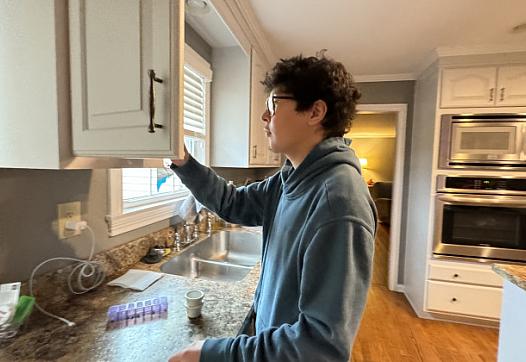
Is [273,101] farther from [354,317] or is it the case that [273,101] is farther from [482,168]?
[482,168]

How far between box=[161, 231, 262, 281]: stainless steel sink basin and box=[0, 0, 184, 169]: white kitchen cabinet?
0.86m

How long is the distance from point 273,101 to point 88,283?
0.98 meters

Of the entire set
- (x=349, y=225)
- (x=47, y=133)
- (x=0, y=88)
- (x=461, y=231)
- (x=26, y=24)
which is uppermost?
(x=26, y=24)

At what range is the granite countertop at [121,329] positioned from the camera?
2.38 ft

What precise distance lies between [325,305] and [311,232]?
148mm

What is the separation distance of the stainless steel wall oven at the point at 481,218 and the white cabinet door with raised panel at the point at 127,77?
2.55m

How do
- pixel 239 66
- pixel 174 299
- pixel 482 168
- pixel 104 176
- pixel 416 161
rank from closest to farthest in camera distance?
pixel 174 299
pixel 104 176
pixel 239 66
pixel 482 168
pixel 416 161

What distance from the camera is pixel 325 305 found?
567 mm

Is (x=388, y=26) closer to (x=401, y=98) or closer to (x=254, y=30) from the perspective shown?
(x=254, y=30)

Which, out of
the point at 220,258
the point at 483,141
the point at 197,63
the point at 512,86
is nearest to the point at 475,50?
the point at 512,86

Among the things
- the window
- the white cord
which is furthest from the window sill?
the white cord

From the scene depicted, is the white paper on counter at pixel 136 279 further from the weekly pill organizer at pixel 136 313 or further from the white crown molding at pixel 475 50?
the white crown molding at pixel 475 50

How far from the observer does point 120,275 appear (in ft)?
4.01

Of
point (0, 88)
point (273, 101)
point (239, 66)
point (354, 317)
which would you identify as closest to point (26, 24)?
point (0, 88)
